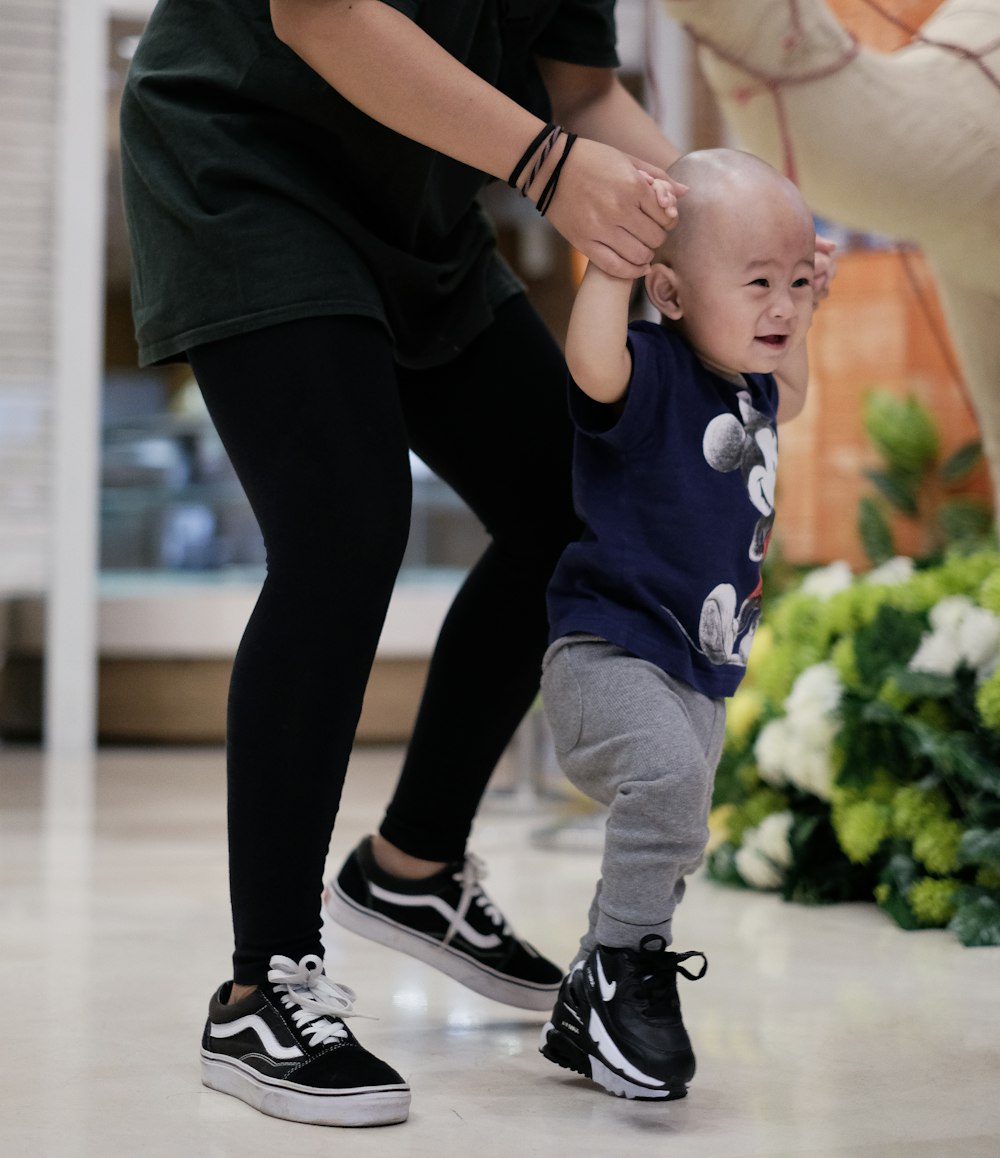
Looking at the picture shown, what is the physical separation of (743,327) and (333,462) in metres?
0.31

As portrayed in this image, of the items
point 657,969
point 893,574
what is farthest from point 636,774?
point 893,574

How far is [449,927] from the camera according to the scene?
1260 mm

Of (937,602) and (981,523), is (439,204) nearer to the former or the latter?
(937,602)

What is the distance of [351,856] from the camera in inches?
51.3

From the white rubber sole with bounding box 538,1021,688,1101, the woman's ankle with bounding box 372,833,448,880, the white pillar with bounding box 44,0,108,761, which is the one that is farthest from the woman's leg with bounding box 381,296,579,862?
the white pillar with bounding box 44,0,108,761

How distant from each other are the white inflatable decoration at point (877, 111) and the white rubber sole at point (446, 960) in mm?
880

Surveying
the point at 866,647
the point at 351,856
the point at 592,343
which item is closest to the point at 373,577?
the point at 592,343

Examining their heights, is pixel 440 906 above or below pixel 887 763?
above

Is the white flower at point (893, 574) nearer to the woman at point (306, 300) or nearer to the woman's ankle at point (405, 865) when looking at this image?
the woman's ankle at point (405, 865)

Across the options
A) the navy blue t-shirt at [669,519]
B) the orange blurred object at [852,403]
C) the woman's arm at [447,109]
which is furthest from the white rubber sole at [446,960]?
the orange blurred object at [852,403]

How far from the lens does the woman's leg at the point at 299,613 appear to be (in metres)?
1.03

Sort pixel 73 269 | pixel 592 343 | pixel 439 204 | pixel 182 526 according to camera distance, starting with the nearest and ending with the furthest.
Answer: pixel 592 343, pixel 439 204, pixel 73 269, pixel 182 526

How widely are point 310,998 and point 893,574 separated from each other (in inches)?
51.5

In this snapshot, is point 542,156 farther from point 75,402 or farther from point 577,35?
point 75,402
